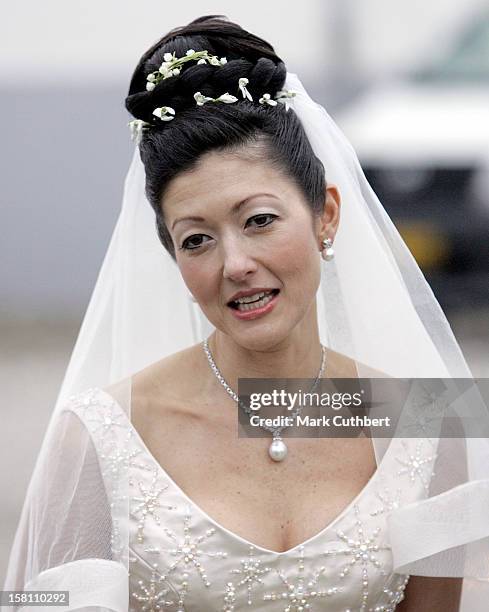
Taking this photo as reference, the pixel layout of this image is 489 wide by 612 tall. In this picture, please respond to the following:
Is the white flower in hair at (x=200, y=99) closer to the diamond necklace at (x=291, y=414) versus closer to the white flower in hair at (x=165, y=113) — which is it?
the white flower in hair at (x=165, y=113)

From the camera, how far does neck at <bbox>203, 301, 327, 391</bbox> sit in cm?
281

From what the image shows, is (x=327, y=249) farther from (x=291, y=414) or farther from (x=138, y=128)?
(x=138, y=128)

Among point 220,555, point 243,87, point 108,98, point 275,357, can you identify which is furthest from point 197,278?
point 108,98

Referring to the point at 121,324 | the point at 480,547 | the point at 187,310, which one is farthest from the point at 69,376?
the point at 480,547

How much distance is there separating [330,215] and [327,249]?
85mm

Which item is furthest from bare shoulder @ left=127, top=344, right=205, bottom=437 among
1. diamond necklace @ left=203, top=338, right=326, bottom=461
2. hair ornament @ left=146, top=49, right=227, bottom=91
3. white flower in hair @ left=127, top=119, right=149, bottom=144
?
hair ornament @ left=146, top=49, right=227, bottom=91

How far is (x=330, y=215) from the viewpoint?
281 centimetres

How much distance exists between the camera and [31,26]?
10.7 m

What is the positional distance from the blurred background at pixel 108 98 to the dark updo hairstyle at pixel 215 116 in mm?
6186

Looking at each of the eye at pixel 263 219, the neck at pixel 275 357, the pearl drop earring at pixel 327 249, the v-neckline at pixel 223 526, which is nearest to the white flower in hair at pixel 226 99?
the eye at pixel 263 219

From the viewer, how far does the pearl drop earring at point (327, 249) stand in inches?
109

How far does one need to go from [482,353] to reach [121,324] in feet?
17.8

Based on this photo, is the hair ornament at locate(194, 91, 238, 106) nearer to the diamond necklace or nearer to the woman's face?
the woman's face

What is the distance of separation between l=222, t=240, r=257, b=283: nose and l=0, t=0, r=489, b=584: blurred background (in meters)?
6.46
